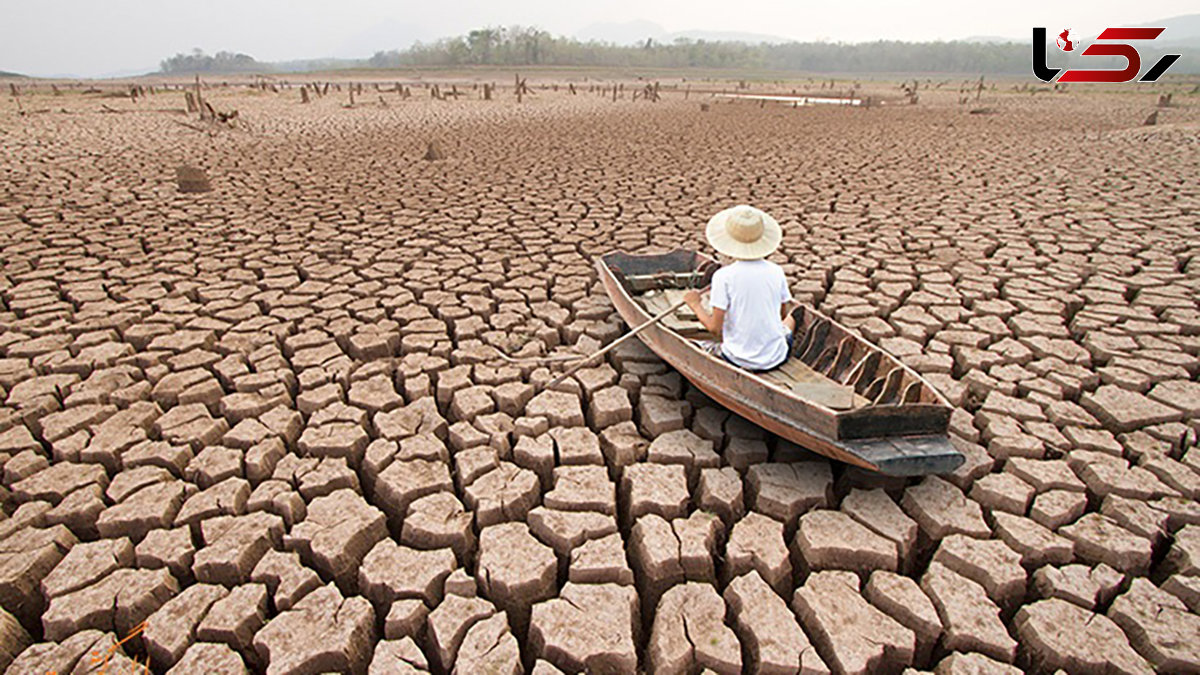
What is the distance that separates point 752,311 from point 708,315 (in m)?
0.26

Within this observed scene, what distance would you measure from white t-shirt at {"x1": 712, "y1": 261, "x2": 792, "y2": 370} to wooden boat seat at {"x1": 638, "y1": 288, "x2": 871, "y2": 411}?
125 mm

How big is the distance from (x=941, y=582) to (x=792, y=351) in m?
1.51

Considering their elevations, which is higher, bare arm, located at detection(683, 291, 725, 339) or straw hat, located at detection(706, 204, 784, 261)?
straw hat, located at detection(706, 204, 784, 261)

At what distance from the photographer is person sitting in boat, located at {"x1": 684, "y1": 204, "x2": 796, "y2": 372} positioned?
2.89m

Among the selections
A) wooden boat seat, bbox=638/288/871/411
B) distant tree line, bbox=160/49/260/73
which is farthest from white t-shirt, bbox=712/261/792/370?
distant tree line, bbox=160/49/260/73

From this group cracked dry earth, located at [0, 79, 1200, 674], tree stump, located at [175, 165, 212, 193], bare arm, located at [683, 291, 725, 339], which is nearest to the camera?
cracked dry earth, located at [0, 79, 1200, 674]

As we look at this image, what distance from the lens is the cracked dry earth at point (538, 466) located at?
1935mm

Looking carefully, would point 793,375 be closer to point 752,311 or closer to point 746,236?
point 752,311

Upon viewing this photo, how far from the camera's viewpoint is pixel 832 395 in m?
2.63

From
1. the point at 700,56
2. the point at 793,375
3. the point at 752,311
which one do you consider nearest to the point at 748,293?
the point at 752,311

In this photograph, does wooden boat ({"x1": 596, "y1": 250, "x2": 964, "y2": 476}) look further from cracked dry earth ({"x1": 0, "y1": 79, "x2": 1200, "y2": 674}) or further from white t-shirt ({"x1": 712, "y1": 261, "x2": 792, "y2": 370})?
cracked dry earth ({"x1": 0, "y1": 79, "x2": 1200, "y2": 674})

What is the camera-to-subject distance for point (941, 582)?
2.12 m

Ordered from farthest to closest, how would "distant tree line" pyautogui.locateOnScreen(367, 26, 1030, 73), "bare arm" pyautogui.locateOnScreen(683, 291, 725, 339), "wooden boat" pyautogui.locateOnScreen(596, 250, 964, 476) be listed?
"distant tree line" pyautogui.locateOnScreen(367, 26, 1030, 73)
"bare arm" pyautogui.locateOnScreen(683, 291, 725, 339)
"wooden boat" pyautogui.locateOnScreen(596, 250, 964, 476)

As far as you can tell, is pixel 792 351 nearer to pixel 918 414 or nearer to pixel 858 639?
pixel 918 414
